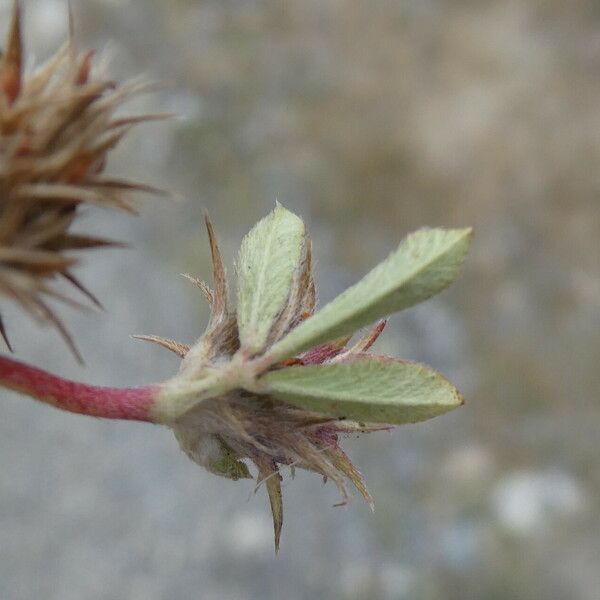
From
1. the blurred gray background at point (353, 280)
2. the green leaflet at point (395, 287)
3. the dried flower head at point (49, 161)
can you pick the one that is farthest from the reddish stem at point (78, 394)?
the blurred gray background at point (353, 280)

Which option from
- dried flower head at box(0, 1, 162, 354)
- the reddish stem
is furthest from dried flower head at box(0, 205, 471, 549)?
dried flower head at box(0, 1, 162, 354)

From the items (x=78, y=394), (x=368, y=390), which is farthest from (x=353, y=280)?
(x=78, y=394)

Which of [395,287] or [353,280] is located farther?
[353,280]

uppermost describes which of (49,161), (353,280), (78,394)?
(49,161)

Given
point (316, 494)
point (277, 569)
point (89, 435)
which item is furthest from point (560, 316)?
point (89, 435)

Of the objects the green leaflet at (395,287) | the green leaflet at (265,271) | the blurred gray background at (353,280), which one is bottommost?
the blurred gray background at (353,280)

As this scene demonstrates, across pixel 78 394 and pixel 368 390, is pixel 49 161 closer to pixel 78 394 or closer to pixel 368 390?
pixel 78 394

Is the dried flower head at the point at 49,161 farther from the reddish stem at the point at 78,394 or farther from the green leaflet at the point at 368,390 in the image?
the green leaflet at the point at 368,390
